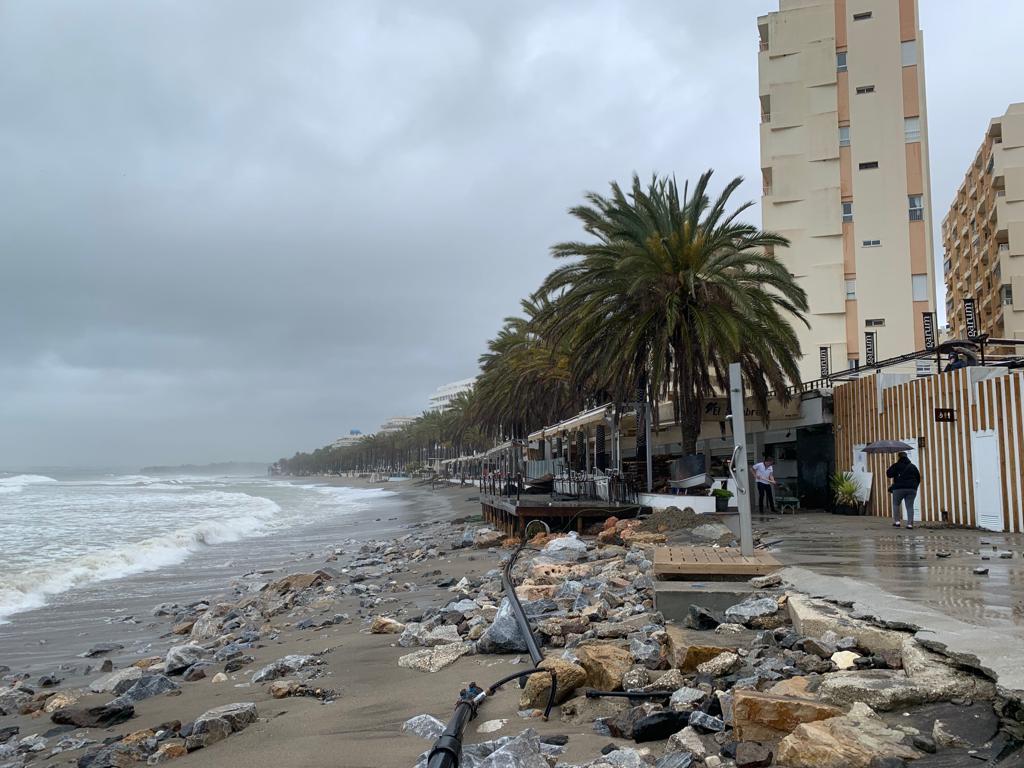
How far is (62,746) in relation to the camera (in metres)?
5.97

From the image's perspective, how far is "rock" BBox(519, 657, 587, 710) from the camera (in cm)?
489

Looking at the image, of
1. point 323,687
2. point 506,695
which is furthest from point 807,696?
point 323,687

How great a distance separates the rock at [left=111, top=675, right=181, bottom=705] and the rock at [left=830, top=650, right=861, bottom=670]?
6.04 m

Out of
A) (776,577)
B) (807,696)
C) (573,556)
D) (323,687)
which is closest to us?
(807,696)

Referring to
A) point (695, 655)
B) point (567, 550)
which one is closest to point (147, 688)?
point (695, 655)

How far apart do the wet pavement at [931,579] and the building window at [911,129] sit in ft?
106

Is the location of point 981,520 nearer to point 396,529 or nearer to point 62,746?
point 62,746

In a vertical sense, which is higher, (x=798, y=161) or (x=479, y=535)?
(x=798, y=161)

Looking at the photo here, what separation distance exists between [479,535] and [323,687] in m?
13.5

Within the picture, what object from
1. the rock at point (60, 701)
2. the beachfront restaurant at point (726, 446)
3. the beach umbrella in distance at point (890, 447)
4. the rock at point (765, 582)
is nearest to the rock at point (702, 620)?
the rock at point (765, 582)

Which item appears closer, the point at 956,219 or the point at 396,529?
the point at 396,529

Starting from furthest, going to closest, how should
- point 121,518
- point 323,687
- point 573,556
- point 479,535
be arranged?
1. point 121,518
2. point 479,535
3. point 573,556
4. point 323,687

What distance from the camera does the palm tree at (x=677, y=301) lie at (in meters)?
18.6

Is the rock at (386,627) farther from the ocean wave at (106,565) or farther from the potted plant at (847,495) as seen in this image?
A: the potted plant at (847,495)
